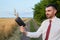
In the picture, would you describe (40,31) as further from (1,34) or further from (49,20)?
(1,34)

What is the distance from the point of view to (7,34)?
42.1 feet

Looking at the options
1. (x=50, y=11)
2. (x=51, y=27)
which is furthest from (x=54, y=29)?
(x=50, y=11)

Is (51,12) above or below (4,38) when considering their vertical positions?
above

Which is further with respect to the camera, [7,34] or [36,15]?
[36,15]

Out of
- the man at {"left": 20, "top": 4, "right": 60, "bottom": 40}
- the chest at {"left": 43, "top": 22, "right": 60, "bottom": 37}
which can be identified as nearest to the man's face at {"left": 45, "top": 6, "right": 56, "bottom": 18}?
the man at {"left": 20, "top": 4, "right": 60, "bottom": 40}

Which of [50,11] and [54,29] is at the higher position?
[50,11]

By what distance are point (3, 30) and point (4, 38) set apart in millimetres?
410

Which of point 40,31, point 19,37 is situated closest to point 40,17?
point 19,37

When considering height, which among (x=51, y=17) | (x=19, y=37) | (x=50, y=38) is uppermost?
(x=51, y=17)

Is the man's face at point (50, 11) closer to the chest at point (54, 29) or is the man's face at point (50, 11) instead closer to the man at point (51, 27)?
the man at point (51, 27)

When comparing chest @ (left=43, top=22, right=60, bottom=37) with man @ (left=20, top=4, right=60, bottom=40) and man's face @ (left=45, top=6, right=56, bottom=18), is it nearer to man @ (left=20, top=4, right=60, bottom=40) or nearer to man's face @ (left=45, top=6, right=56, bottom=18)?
man @ (left=20, top=4, right=60, bottom=40)

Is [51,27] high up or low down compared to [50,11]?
down

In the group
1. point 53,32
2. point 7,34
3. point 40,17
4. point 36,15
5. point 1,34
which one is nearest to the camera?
point 53,32

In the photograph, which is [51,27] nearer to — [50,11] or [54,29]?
[54,29]
